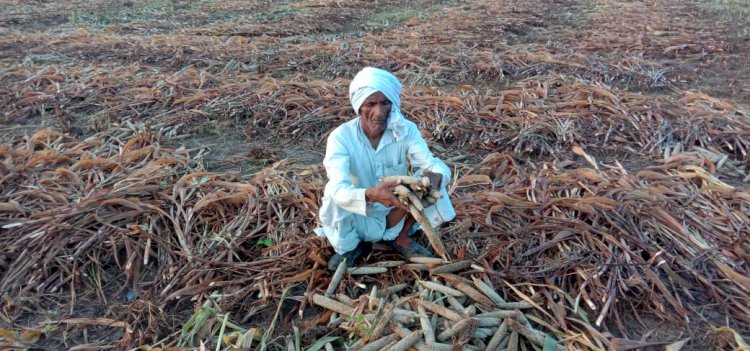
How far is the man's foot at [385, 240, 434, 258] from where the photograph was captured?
2385 mm

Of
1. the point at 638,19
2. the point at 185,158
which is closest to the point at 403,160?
the point at 185,158

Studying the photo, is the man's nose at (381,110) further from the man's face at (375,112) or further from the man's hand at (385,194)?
the man's hand at (385,194)

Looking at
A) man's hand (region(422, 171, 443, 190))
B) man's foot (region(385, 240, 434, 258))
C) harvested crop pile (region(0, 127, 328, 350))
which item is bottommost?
harvested crop pile (region(0, 127, 328, 350))

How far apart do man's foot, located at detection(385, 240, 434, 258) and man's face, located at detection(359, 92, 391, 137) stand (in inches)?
24.0

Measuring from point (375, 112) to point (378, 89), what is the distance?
116 mm

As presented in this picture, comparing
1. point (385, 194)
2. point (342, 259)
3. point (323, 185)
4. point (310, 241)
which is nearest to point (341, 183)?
point (385, 194)

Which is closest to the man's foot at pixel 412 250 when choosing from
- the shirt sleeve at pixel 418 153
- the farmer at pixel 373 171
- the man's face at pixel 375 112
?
the farmer at pixel 373 171

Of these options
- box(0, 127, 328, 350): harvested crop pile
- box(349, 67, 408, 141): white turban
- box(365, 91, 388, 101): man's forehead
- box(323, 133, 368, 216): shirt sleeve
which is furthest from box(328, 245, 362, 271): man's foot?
box(365, 91, 388, 101): man's forehead

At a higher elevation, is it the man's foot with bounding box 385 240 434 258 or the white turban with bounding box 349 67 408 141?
the white turban with bounding box 349 67 408 141

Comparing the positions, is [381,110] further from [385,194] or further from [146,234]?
[146,234]

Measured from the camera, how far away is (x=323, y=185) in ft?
10.3

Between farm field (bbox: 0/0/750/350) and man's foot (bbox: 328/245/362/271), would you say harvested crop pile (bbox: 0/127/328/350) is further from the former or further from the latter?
man's foot (bbox: 328/245/362/271)

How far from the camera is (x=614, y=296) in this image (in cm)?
216

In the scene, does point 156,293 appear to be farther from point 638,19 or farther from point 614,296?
point 638,19
